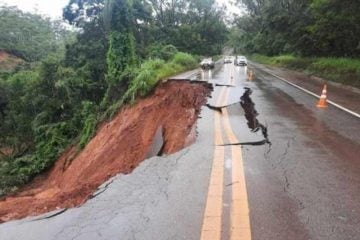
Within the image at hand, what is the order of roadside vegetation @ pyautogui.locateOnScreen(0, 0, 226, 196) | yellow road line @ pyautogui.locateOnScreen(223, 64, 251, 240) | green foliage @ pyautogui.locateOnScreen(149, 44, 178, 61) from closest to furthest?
yellow road line @ pyautogui.locateOnScreen(223, 64, 251, 240)
roadside vegetation @ pyautogui.locateOnScreen(0, 0, 226, 196)
green foliage @ pyautogui.locateOnScreen(149, 44, 178, 61)

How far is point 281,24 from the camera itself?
1603 inches

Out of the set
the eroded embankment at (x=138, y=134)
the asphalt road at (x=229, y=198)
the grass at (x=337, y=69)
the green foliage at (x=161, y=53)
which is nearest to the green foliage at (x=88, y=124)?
the eroded embankment at (x=138, y=134)

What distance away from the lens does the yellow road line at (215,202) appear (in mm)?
3400

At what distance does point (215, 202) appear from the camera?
4.09m

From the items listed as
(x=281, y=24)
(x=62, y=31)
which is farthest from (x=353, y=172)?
(x=62, y=31)

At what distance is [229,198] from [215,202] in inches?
8.0

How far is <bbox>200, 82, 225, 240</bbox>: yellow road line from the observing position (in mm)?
3400

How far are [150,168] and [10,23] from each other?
65995 millimetres

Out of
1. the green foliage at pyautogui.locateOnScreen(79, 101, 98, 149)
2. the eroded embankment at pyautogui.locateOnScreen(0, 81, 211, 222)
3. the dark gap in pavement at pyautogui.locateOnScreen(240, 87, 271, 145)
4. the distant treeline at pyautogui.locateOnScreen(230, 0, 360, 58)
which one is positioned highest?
the distant treeline at pyautogui.locateOnScreen(230, 0, 360, 58)

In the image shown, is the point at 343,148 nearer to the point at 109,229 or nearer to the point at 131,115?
the point at 109,229

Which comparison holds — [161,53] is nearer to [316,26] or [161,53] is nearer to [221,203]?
[316,26]

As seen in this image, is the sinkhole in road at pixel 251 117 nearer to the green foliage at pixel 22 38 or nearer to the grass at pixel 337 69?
the grass at pixel 337 69

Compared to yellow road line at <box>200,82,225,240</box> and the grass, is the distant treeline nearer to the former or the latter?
the grass

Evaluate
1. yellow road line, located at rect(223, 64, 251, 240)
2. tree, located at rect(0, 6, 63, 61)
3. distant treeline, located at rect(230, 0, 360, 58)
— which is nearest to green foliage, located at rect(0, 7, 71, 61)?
tree, located at rect(0, 6, 63, 61)
